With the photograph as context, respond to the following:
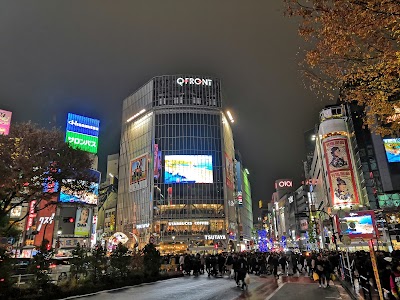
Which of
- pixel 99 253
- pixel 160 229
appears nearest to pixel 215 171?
pixel 160 229

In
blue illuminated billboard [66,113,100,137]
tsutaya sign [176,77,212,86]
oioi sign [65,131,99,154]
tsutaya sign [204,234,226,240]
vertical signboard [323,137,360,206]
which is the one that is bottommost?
tsutaya sign [204,234,226,240]

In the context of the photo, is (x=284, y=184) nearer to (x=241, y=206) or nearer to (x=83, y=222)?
(x=241, y=206)

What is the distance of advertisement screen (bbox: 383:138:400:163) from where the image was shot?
5416 centimetres

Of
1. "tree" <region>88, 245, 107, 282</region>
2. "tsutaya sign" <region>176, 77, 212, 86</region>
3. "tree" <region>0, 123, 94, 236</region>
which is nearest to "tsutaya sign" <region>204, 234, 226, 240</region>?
"tsutaya sign" <region>176, 77, 212, 86</region>

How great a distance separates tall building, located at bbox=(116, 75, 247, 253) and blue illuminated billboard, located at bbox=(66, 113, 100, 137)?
1479cm

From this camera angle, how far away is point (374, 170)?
55.3 m

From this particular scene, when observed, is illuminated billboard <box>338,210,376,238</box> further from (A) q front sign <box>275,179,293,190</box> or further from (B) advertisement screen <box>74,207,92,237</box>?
(A) q front sign <box>275,179,293,190</box>

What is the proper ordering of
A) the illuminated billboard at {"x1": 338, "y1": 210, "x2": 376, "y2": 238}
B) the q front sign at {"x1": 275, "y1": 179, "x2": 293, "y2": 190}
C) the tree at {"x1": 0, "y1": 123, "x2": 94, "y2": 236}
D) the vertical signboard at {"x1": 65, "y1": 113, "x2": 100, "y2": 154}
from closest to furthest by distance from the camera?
the tree at {"x1": 0, "y1": 123, "x2": 94, "y2": 236}
the illuminated billboard at {"x1": 338, "y1": 210, "x2": 376, "y2": 238}
the vertical signboard at {"x1": 65, "y1": 113, "x2": 100, "y2": 154}
the q front sign at {"x1": 275, "y1": 179, "x2": 293, "y2": 190}

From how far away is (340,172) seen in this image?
187 feet

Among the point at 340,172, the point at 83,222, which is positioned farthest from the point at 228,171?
the point at 83,222

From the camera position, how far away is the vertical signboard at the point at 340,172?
5541 cm

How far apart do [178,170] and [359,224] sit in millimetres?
49628

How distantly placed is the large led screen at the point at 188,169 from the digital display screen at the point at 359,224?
144 ft

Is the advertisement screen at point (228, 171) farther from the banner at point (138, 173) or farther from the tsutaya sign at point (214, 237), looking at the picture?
the banner at point (138, 173)
